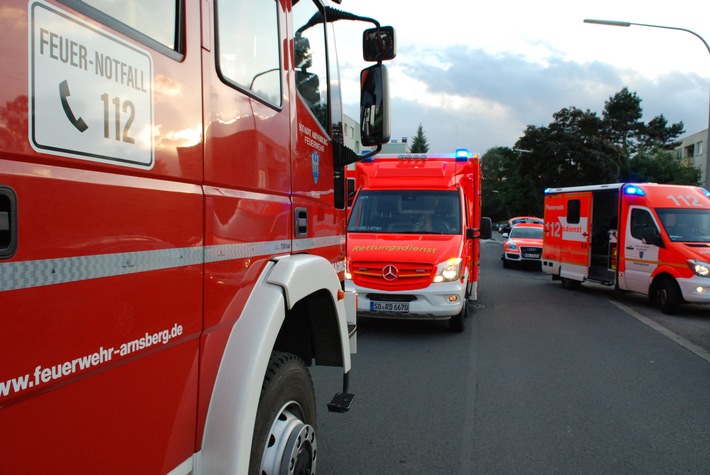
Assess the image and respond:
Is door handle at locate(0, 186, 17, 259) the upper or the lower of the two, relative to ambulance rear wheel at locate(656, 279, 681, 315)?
upper

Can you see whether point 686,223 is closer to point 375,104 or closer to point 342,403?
point 375,104

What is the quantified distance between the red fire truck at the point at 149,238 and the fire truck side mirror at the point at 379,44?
0.71 meters

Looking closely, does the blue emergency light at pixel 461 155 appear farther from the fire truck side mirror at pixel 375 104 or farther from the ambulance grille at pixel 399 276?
the fire truck side mirror at pixel 375 104

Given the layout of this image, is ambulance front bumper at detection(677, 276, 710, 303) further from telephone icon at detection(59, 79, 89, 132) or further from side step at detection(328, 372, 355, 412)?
telephone icon at detection(59, 79, 89, 132)

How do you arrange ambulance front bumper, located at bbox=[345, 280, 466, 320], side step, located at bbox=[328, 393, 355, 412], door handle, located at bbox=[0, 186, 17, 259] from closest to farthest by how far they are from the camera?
door handle, located at bbox=[0, 186, 17, 259] → side step, located at bbox=[328, 393, 355, 412] → ambulance front bumper, located at bbox=[345, 280, 466, 320]

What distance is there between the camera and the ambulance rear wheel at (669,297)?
31.9 feet

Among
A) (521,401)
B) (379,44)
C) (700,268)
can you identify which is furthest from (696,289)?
(379,44)

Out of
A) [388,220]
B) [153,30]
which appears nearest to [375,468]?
[153,30]

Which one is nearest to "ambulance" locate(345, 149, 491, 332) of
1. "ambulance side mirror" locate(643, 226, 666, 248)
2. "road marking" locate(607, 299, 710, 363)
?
"road marking" locate(607, 299, 710, 363)

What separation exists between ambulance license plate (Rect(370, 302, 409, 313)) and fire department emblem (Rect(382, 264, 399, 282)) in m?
0.34

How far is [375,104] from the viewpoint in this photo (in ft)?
10.9

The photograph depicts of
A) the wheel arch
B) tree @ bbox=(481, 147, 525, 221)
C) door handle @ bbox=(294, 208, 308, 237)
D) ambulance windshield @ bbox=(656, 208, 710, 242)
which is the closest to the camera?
the wheel arch

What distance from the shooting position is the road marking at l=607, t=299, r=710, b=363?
6.95 meters

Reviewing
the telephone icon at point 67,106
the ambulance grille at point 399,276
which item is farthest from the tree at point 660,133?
the telephone icon at point 67,106
